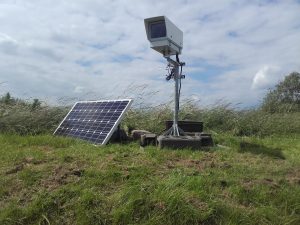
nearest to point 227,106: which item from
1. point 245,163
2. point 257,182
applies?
point 245,163

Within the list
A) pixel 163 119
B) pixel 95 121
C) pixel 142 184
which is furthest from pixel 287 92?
pixel 142 184

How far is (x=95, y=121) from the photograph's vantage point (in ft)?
24.2

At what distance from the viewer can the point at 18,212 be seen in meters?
3.67

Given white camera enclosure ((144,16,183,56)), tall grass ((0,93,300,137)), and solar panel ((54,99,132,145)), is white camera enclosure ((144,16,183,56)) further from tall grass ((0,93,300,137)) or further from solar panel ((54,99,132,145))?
tall grass ((0,93,300,137))

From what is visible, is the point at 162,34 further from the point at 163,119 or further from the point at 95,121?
the point at 163,119

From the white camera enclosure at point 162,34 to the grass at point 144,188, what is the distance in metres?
1.80

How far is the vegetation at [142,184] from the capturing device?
145 inches

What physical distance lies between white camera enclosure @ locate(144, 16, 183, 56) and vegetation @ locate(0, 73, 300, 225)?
5.49 feet

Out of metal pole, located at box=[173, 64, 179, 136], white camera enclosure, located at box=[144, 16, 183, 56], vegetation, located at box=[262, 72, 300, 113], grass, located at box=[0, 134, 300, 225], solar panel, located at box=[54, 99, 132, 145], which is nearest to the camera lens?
grass, located at box=[0, 134, 300, 225]

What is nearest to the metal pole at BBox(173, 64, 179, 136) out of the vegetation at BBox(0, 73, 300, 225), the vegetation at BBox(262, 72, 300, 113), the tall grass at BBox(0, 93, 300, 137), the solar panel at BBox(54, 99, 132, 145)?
the vegetation at BBox(0, 73, 300, 225)

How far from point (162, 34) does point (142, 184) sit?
2965 millimetres

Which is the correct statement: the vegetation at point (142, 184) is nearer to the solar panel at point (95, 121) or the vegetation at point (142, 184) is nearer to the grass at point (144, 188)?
the grass at point (144, 188)

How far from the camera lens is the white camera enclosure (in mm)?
6227

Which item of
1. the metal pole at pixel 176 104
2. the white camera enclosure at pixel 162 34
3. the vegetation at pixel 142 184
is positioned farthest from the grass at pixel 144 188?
the white camera enclosure at pixel 162 34
